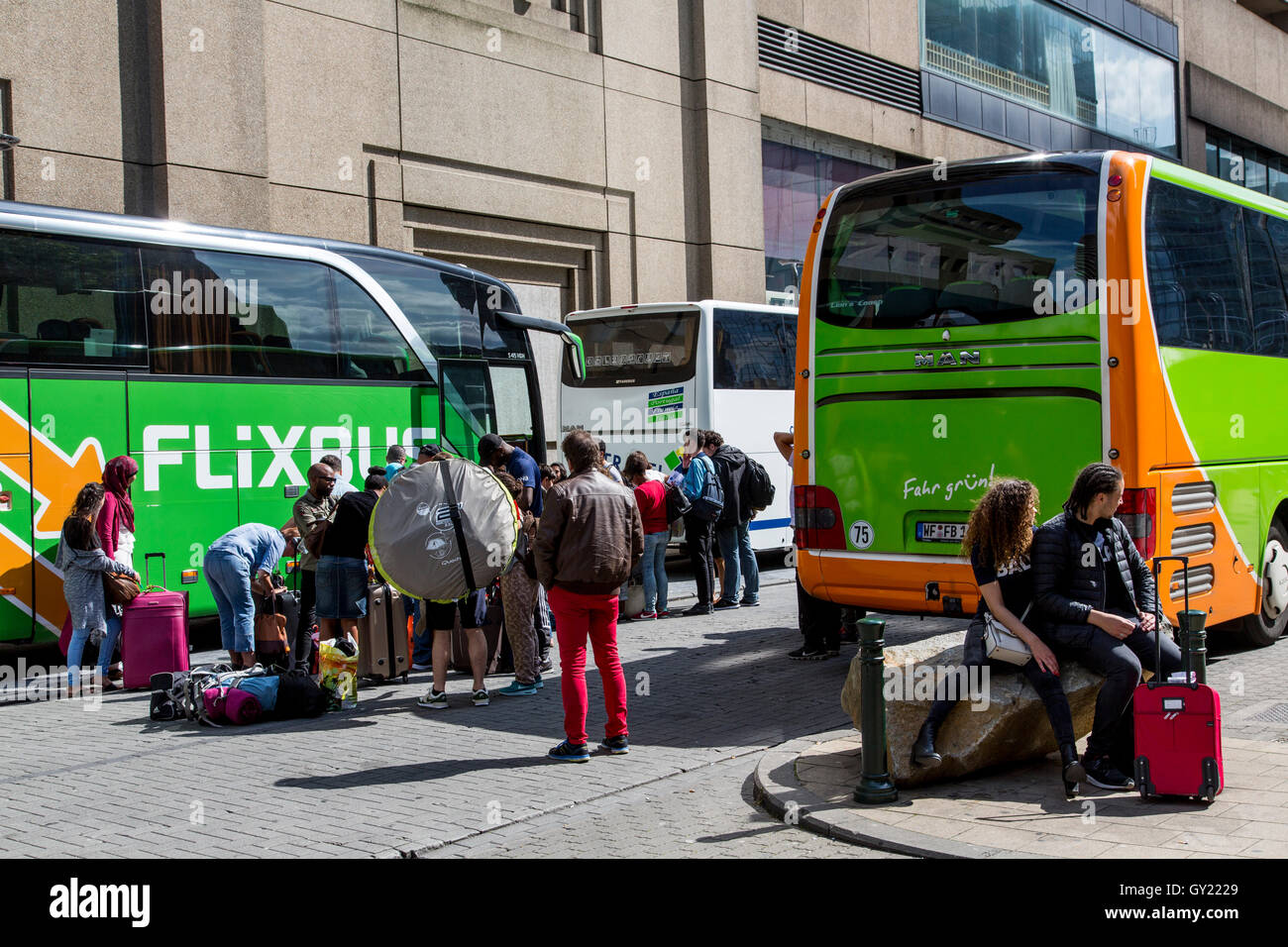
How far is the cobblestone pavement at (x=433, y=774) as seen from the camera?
6.02 metres

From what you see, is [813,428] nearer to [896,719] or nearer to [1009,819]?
[896,719]

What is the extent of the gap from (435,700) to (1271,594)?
6.60 meters

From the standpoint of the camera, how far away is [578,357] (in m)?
16.1

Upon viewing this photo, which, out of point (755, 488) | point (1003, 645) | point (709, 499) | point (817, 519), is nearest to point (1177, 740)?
point (1003, 645)

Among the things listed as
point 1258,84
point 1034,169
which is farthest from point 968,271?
point 1258,84

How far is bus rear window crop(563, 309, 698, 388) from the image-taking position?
58.1 ft

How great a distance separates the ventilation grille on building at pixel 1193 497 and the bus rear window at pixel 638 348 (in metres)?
9.11

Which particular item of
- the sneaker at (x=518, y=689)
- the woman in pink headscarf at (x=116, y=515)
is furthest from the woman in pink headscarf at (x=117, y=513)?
the sneaker at (x=518, y=689)

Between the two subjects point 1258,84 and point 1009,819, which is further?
point 1258,84

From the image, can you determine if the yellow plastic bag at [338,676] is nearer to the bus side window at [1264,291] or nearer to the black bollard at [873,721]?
the black bollard at [873,721]

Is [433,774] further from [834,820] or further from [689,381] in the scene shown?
[689,381]

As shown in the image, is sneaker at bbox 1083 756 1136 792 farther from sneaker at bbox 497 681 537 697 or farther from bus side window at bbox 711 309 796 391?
bus side window at bbox 711 309 796 391

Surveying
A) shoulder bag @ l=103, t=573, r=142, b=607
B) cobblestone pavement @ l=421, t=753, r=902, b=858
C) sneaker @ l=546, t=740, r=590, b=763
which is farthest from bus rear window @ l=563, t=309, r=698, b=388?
cobblestone pavement @ l=421, t=753, r=902, b=858

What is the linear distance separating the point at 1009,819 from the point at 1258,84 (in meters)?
42.3
